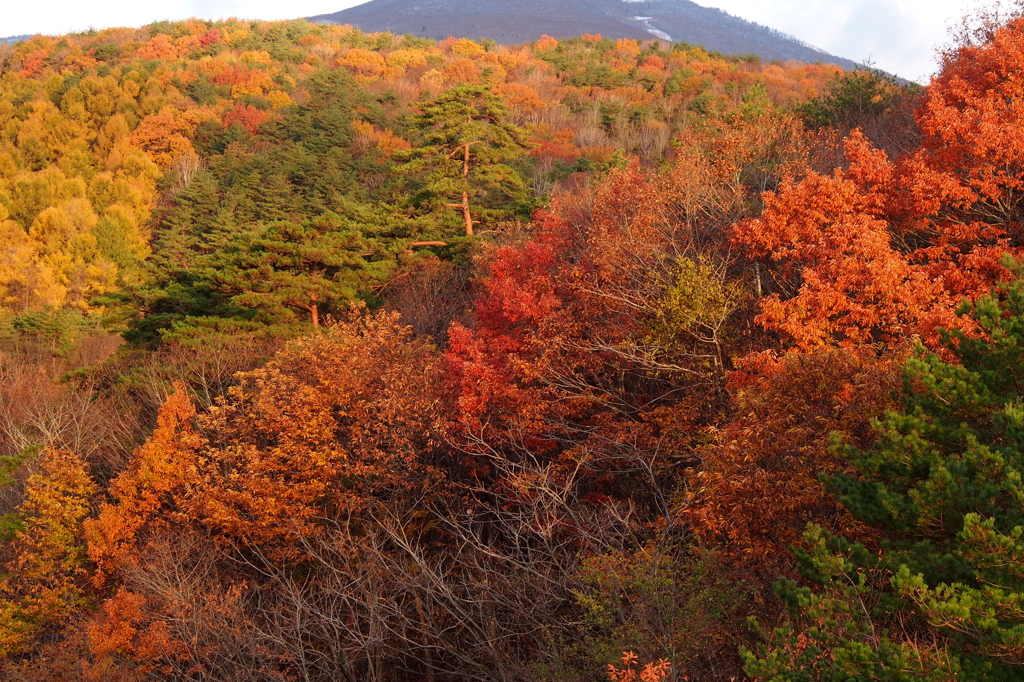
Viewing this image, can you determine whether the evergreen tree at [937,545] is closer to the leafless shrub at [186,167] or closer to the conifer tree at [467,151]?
the conifer tree at [467,151]

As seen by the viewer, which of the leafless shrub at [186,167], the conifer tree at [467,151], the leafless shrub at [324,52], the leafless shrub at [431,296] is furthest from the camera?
the leafless shrub at [324,52]

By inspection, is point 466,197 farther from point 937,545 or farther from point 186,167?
point 186,167

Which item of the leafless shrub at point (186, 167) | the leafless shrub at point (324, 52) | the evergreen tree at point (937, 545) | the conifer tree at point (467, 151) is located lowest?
the leafless shrub at point (186, 167)

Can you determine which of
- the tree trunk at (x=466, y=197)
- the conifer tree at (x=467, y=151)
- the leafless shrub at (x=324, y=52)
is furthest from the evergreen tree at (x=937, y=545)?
the leafless shrub at (x=324, y=52)

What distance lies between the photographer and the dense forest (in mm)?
7453

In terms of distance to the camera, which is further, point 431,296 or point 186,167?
point 186,167

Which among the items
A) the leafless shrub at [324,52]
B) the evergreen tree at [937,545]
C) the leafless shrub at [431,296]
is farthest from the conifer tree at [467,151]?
the leafless shrub at [324,52]

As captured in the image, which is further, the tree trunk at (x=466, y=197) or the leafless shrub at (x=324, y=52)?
the leafless shrub at (x=324, y=52)

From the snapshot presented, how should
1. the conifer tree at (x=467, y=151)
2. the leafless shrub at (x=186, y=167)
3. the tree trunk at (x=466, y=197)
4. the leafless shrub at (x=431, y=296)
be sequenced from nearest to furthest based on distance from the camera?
the leafless shrub at (x=431, y=296) → the tree trunk at (x=466, y=197) → the conifer tree at (x=467, y=151) → the leafless shrub at (x=186, y=167)

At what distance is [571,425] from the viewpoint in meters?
17.6

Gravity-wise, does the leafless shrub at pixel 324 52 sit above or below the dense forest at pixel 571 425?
A: above

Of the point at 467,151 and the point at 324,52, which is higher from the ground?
the point at 324,52

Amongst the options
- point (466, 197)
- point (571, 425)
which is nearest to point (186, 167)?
point (466, 197)

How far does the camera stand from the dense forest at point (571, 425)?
7.45 m
